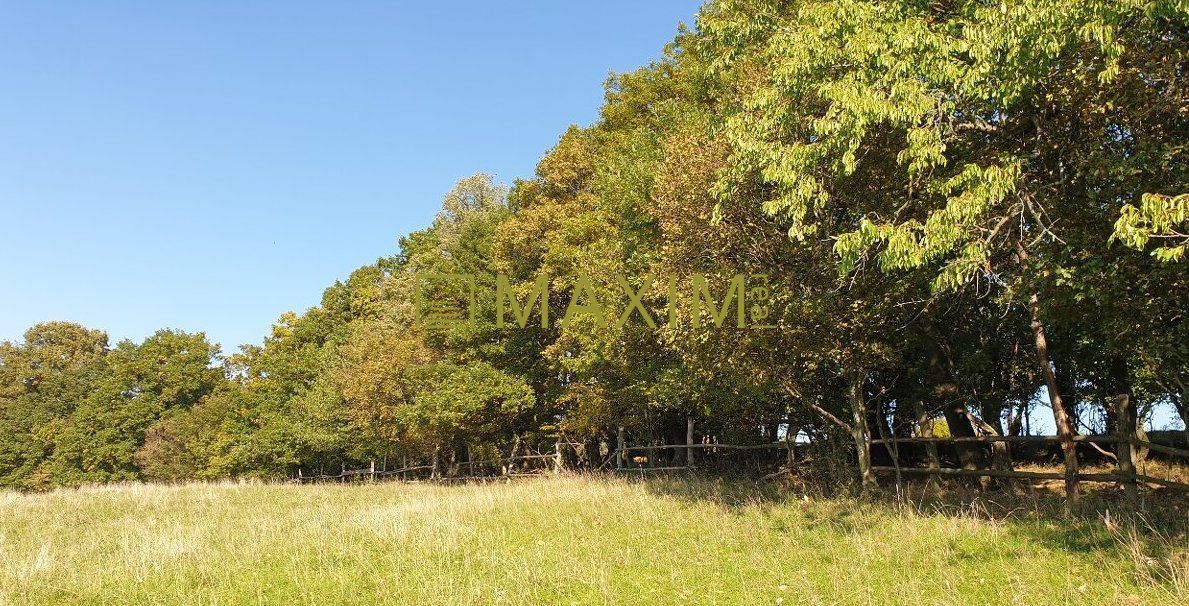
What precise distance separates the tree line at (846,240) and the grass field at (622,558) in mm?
3300

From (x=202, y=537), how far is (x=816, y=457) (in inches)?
611

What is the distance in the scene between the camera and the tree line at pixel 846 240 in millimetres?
8781

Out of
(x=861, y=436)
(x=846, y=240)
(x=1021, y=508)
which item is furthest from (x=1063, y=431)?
(x=846, y=240)

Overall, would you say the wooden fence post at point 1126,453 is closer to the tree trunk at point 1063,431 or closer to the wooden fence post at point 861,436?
the tree trunk at point 1063,431

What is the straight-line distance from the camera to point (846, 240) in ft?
29.3

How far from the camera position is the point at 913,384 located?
1878cm

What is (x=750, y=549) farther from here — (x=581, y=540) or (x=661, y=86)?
(x=661, y=86)

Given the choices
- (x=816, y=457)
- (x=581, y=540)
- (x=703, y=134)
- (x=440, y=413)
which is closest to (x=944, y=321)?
(x=816, y=457)

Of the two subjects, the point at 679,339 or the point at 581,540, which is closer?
the point at 581,540

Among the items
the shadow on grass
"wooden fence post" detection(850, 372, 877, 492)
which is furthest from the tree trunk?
"wooden fence post" detection(850, 372, 877, 492)

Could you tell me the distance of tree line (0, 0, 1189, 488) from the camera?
28.8 ft

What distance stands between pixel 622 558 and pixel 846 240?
219 inches

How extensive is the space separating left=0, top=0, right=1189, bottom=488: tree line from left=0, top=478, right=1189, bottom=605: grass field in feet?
10.8

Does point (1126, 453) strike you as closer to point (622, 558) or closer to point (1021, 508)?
point (1021, 508)
